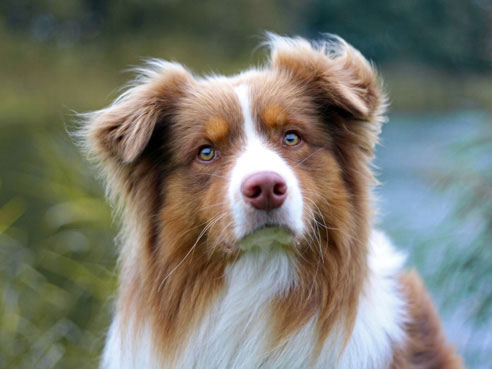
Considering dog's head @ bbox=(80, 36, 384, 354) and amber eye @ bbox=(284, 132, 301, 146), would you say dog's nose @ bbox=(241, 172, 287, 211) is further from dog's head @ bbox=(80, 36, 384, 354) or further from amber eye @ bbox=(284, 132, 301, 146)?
amber eye @ bbox=(284, 132, 301, 146)

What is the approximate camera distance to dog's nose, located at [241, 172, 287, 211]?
270 centimetres

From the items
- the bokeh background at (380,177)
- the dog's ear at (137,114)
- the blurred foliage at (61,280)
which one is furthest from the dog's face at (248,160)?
the blurred foliage at (61,280)

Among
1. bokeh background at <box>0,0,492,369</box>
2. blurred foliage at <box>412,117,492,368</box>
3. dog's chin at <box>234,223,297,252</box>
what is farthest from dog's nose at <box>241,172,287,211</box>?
blurred foliage at <box>412,117,492,368</box>

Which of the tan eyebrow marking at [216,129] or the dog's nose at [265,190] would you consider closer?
the dog's nose at [265,190]

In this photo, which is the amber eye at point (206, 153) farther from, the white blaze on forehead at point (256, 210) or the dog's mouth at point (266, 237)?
the dog's mouth at point (266, 237)

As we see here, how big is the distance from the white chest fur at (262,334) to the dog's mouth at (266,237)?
4.6 inches

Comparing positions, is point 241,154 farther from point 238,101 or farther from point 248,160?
point 238,101

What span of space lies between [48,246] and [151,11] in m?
11.1

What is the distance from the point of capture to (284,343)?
10.3 ft

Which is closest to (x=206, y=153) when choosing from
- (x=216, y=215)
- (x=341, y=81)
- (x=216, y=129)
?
(x=216, y=129)

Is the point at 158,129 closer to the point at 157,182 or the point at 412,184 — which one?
the point at 157,182

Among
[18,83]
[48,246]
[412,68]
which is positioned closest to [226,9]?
[18,83]

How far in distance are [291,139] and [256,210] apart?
53 centimetres

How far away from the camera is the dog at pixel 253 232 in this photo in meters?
3.06
